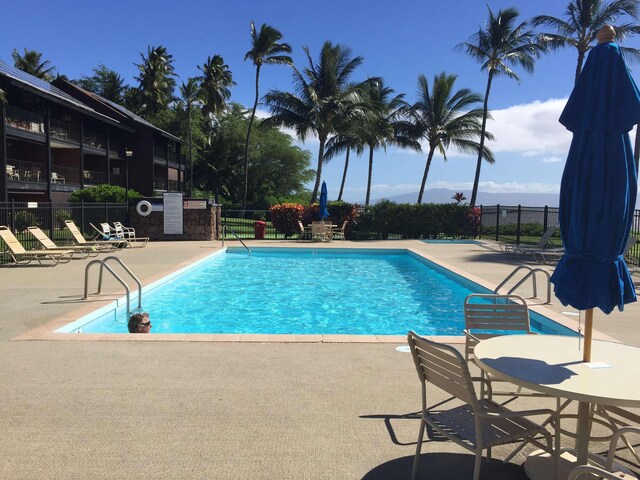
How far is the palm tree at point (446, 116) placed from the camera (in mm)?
34000

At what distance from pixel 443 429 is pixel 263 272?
447 inches

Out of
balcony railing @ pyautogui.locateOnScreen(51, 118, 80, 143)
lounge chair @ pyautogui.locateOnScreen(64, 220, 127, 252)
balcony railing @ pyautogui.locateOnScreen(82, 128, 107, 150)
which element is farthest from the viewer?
balcony railing @ pyautogui.locateOnScreen(82, 128, 107, 150)

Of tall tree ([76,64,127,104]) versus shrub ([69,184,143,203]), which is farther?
tall tree ([76,64,127,104])

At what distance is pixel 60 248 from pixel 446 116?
91.2ft

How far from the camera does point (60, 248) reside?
13.6 m

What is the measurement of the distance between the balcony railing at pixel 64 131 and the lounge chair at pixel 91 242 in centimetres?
1496

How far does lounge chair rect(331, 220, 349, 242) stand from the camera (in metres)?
21.9

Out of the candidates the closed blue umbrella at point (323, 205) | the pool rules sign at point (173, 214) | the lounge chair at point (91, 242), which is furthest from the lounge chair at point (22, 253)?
the closed blue umbrella at point (323, 205)

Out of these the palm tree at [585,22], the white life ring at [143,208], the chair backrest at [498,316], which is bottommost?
the chair backrest at [498,316]

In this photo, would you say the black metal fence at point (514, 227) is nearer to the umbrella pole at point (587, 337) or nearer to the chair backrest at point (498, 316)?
the chair backrest at point (498, 316)

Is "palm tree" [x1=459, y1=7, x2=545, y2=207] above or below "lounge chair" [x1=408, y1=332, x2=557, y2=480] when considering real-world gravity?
above

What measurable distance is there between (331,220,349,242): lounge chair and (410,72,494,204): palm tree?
1529 cm

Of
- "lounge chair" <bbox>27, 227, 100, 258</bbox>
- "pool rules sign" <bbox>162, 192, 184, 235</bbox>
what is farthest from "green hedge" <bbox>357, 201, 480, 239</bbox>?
"lounge chair" <bbox>27, 227, 100, 258</bbox>

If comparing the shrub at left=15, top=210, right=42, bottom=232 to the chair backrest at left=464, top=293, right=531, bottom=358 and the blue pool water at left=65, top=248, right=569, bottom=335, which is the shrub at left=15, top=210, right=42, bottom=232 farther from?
the chair backrest at left=464, top=293, right=531, bottom=358
